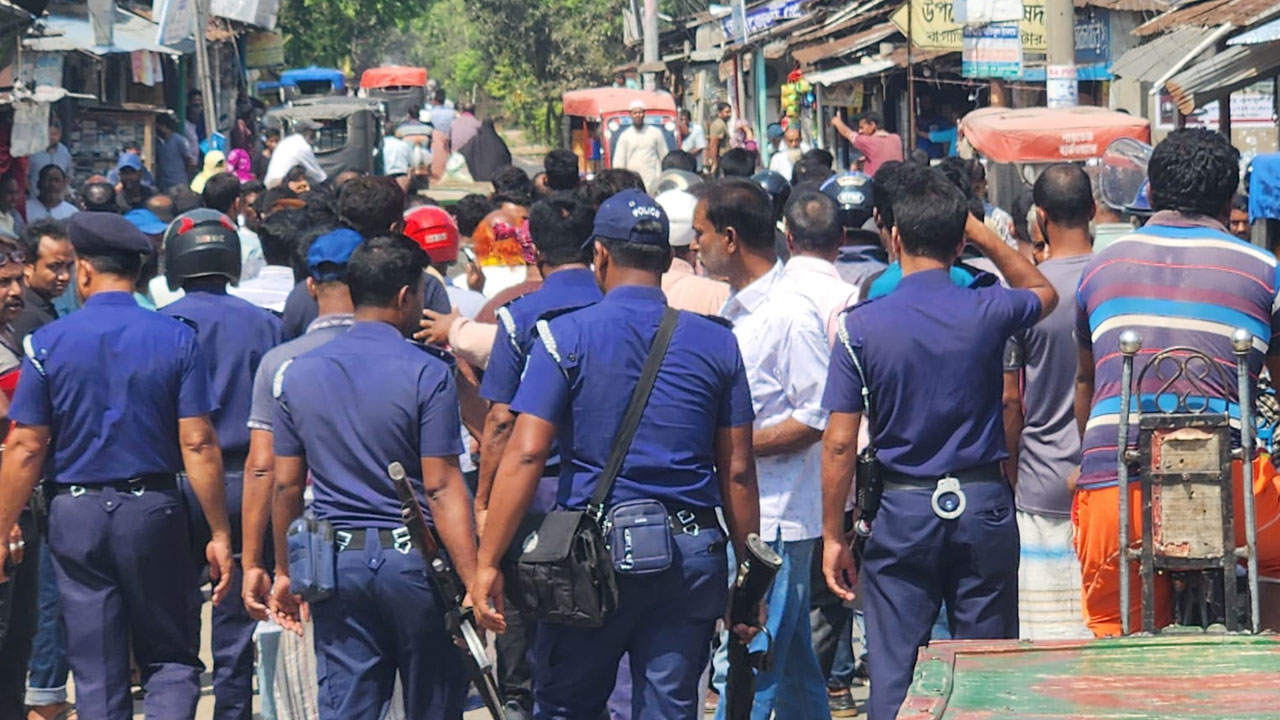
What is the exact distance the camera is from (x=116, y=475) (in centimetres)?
577

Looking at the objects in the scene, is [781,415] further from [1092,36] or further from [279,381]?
[1092,36]

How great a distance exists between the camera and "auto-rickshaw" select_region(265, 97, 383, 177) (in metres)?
33.1

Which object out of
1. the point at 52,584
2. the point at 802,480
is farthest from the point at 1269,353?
the point at 52,584

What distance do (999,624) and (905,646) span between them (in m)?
0.27

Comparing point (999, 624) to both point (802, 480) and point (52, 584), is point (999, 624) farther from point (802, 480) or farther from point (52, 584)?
point (52, 584)

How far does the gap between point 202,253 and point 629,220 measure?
7.16 ft

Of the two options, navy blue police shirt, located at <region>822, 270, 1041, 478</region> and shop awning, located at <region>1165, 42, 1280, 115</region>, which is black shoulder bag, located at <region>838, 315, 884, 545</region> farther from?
shop awning, located at <region>1165, 42, 1280, 115</region>

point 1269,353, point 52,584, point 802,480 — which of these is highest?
point 1269,353

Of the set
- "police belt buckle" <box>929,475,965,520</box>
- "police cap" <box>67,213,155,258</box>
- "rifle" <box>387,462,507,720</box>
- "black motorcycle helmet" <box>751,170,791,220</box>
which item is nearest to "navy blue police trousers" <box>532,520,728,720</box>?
"rifle" <box>387,462,507,720</box>

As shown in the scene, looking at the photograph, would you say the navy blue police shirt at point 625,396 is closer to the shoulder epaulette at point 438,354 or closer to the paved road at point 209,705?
the shoulder epaulette at point 438,354

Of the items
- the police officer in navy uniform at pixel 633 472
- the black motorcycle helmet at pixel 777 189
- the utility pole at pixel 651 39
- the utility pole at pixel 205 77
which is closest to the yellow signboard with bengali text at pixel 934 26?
the utility pole at pixel 205 77

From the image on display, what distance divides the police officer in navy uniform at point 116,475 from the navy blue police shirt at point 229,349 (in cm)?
74

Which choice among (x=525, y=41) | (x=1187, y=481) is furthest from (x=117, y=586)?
(x=525, y=41)

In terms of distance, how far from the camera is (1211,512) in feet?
15.6
